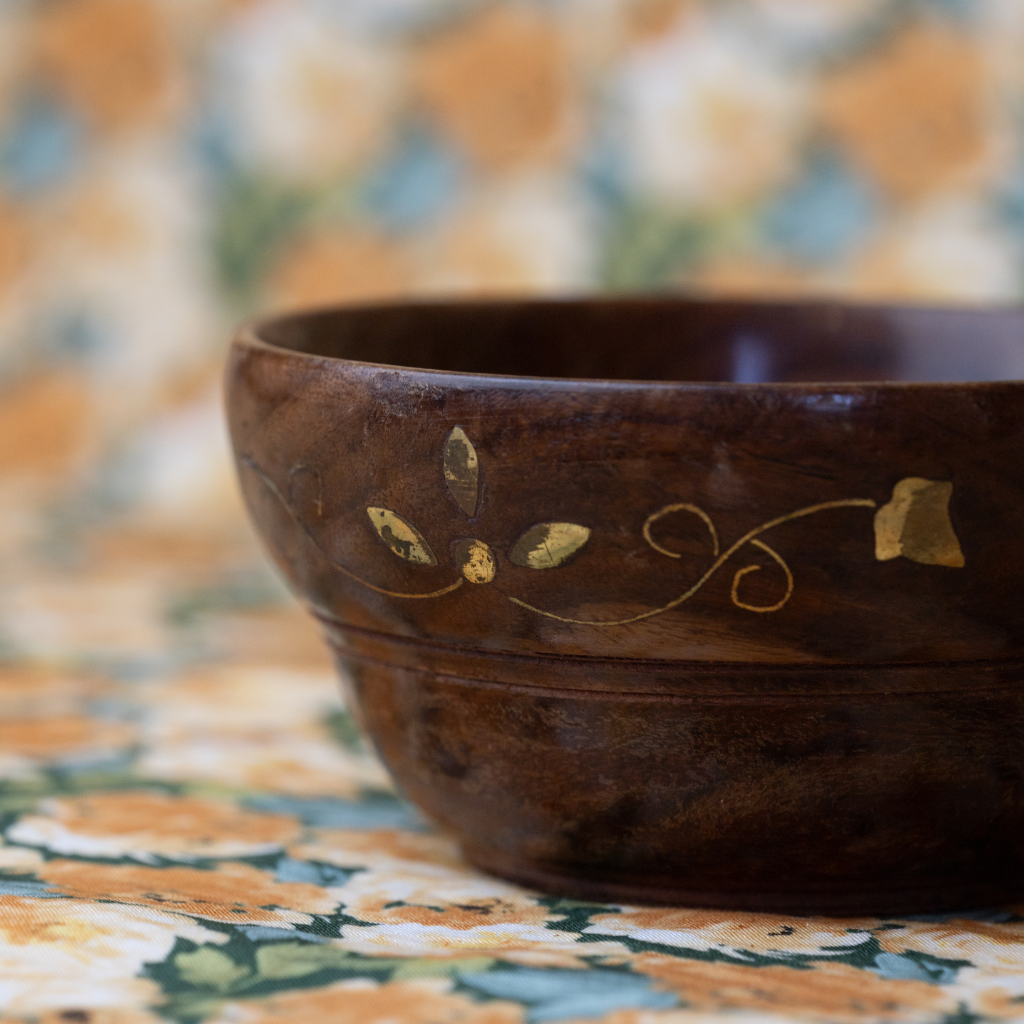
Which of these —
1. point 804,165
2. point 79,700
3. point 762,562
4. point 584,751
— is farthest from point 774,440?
point 804,165

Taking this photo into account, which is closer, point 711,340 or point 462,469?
point 462,469

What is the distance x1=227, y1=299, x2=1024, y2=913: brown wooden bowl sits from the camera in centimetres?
49

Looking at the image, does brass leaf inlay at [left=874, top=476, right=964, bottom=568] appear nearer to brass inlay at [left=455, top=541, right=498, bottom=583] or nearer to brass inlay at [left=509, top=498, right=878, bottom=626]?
Result: brass inlay at [left=509, top=498, right=878, bottom=626]

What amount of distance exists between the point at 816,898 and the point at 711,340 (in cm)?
35

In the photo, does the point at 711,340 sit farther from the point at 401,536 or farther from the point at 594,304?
the point at 401,536

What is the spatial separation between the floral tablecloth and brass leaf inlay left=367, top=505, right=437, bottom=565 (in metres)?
0.14

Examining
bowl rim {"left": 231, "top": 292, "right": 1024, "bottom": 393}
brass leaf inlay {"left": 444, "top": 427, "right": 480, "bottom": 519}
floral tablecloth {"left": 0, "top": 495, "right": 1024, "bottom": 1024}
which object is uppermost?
bowl rim {"left": 231, "top": 292, "right": 1024, "bottom": 393}

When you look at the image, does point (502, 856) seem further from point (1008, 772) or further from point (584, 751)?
point (1008, 772)

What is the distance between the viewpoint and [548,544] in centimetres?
51

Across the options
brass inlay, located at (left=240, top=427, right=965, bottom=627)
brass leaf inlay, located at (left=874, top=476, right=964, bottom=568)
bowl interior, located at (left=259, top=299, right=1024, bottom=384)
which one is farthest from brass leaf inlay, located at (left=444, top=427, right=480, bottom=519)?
bowl interior, located at (left=259, top=299, right=1024, bottom=384)

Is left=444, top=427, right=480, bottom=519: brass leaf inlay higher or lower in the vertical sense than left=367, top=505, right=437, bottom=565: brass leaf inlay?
higher

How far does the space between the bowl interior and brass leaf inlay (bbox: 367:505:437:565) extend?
9.5 inches

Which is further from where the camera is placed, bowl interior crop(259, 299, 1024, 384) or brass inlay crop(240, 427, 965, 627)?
bowl interior crop(259, 299, 1024, 384)

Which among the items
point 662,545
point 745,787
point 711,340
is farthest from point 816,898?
point 711,340
